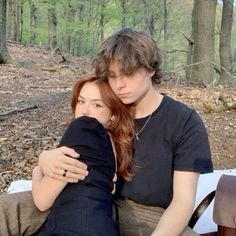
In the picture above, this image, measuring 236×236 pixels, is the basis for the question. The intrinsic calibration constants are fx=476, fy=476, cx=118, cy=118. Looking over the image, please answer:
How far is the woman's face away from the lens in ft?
6.73

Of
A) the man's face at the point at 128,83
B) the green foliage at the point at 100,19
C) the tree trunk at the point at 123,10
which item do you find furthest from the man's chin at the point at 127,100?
the tree trunk at the point at 123,10

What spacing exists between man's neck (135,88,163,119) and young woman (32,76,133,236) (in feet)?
0.17

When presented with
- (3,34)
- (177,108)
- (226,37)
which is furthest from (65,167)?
(226,37)

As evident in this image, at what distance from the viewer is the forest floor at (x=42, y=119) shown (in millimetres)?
3824

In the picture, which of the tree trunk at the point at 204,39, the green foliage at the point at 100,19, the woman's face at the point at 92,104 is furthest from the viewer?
the green foliage at the point at 100,19

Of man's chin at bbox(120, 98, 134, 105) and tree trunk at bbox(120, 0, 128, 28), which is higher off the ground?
tree trunk at bbox(120, 0, 128, 28)

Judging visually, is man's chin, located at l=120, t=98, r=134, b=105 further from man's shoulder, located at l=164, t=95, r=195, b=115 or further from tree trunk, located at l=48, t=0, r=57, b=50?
tree trunk, located at l=48, t=0, r=57, b=50

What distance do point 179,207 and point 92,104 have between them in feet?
1.88

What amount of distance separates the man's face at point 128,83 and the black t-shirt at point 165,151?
135 mm

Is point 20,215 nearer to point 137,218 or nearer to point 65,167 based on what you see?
point 65,167

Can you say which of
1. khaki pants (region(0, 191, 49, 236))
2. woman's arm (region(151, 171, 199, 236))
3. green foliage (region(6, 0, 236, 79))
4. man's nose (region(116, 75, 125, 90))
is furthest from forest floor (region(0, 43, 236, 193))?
green foliage (region(6, 0, 236, 79))

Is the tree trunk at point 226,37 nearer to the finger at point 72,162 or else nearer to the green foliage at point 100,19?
the green foliage at point 100,19

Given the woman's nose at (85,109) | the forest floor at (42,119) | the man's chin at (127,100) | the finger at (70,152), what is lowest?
the forest floor at (42,119)

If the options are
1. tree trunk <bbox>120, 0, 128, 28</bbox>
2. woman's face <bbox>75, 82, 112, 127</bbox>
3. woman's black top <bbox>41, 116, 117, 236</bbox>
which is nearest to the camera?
woman's black top <bbox>41, 116, 117, 236</bbox>
